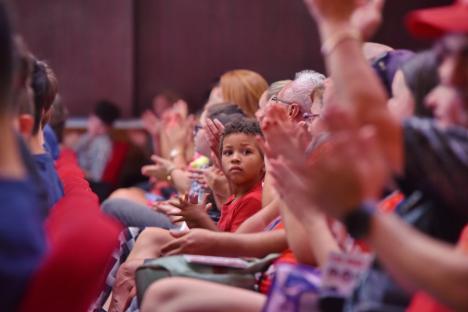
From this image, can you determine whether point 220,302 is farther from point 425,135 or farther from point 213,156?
point 213,156

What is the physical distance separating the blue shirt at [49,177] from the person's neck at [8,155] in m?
0.86

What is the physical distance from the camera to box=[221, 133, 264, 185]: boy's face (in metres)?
4.07

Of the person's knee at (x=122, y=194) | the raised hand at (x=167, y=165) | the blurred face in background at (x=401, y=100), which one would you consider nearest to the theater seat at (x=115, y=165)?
the person's knee at (x=122, y=194)

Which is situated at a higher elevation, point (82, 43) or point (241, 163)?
point (241, 163)

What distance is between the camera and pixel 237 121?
13.9 feet

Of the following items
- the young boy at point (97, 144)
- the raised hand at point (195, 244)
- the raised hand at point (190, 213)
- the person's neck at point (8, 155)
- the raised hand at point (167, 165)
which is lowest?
the young boy at point (97, 144)

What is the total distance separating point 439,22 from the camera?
85.6 inches

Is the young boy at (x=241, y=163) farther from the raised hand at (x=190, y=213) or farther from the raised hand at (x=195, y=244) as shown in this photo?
the raised hand at (x=195, y=244)

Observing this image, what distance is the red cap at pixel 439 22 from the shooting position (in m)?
2.15

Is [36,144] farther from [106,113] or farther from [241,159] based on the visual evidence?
[106,113]

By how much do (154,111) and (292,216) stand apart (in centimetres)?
829

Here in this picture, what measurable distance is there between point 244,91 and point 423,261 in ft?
11.7

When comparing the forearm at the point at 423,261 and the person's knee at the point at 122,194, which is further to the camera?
the person's knee at the point at 122,194

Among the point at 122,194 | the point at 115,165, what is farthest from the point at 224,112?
the point at 115,165
